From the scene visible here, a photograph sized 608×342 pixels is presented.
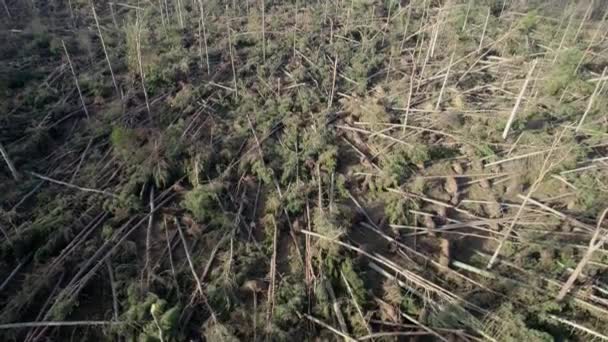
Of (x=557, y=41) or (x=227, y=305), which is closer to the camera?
(x=227, y=305)

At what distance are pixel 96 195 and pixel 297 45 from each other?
574cm

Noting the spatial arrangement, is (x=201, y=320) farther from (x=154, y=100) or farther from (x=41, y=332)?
(x=154, y=100)

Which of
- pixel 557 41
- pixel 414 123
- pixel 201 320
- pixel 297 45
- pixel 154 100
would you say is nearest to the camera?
pixel 201 320

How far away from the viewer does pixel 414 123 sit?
6602 millimetres

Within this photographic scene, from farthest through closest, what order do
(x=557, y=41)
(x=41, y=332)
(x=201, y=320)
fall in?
(x=557, y=41) < (x=201, y=320) < (x=41, y=332)

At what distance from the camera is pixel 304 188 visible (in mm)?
5316

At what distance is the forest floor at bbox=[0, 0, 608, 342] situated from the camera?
3930 mm

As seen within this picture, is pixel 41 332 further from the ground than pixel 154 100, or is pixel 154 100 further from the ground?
pixel 154 100

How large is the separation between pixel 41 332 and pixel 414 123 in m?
6.14

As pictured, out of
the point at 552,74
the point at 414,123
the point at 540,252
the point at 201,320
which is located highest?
the point at 552,74

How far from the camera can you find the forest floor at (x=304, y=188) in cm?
393

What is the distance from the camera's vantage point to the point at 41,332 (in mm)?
3736

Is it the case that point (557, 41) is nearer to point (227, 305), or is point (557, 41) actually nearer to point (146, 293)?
point (227, 305)

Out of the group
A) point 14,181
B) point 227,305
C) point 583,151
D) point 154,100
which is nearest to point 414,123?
point 583,151
